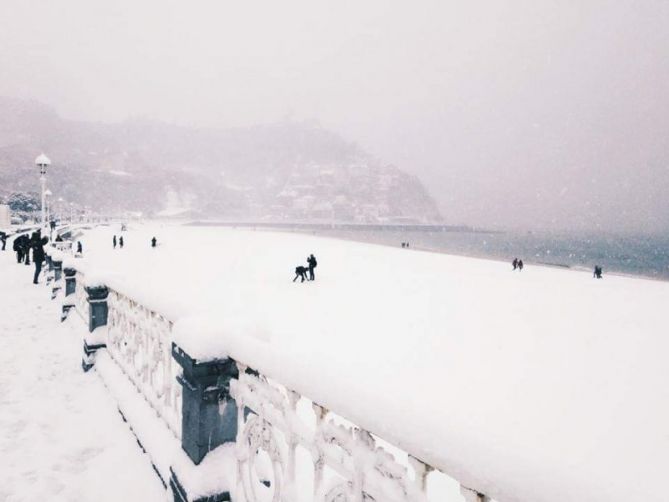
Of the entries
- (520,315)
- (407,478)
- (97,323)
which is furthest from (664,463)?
(520,315)

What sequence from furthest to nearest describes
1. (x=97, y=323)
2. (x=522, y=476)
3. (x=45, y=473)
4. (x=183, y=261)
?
(x=183, y=261) < (x=97, y=323) < (x=45, y=473) < (x=522, y=476)

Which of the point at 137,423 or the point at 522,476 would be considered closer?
the point at 522,476

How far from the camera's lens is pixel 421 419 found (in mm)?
1434

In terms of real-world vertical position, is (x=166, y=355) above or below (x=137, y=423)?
above

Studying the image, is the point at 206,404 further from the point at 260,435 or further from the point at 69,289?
the point at 69,289

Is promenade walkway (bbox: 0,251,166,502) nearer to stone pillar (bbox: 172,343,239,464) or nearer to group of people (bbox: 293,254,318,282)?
stone pillar (bbox: 172,343,239,464)

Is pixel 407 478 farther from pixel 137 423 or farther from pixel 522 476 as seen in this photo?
pixel 137 423

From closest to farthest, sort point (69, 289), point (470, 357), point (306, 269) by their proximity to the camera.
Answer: point (69, 289) → point (470, 357) → point (306, 269)

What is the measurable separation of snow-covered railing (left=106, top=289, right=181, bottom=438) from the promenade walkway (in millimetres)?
419

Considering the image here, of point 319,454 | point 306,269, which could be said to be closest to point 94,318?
point 319,454

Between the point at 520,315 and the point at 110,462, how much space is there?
16332mm

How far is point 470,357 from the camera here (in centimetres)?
1084

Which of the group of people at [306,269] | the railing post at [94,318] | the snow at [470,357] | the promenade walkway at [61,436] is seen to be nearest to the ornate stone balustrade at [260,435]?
the snow at [470,357]

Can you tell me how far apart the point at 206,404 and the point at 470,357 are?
9.48 m
